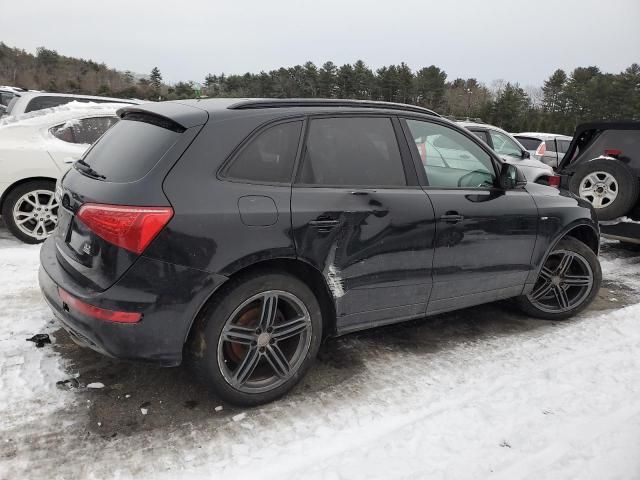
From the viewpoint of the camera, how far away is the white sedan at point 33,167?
18.3 ft

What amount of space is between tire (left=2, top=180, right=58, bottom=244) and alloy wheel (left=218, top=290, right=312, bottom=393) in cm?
389

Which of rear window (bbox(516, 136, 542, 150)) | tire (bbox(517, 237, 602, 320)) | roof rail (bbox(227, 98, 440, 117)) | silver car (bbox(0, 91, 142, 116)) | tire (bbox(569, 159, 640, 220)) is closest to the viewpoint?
roof rail (bbox(227, 98, 440, 117))

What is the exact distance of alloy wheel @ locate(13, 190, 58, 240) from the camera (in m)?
5.66

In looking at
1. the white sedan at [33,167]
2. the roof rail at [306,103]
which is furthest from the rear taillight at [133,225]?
the white sedan at [33,167]

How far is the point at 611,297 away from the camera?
16.7ft

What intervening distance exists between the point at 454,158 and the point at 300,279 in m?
1.75

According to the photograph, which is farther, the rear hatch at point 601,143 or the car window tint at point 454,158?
the rear hatch at point 601,143

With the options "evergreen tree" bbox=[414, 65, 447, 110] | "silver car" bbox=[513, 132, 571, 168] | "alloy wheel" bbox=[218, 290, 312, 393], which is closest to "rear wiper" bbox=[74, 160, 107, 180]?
"alloy wheel" bbox=[218, 290, 312, 393]

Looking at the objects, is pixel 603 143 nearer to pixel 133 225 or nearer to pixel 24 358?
pixel 133 225

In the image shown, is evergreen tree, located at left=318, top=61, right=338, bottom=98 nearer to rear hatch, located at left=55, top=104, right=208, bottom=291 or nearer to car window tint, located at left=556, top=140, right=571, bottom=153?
car window tint, located at left=556, top=140, right=571, bottom=153

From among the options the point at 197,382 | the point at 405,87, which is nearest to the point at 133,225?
the point at 197,382

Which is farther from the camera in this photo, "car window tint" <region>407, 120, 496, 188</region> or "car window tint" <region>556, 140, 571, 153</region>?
"car window tint" <region>556, 140, 571, 153</region>

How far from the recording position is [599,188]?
19.6 feet

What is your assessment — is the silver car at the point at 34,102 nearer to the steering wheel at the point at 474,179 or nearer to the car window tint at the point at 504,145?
the steering wheel at the point at 474,179
